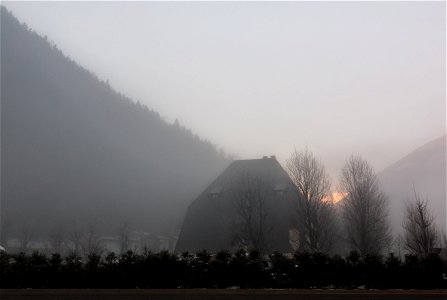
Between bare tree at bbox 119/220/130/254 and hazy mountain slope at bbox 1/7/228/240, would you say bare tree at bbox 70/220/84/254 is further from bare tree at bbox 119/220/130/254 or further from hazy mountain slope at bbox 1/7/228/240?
bare tree at bbox 119/220/130/254

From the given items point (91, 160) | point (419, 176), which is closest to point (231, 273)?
point (419, 176)

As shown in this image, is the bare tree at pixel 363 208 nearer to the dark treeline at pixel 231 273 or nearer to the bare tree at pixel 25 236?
the dark treeline at pixel 231 273

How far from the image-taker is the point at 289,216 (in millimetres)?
35750

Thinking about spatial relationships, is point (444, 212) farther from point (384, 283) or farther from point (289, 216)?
point (384, 283)

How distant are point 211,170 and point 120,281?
68.4 meters

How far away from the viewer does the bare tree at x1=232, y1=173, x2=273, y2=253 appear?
2898 centimetres

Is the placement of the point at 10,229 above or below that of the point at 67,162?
below

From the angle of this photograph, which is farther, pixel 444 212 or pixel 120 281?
pixel 444 212

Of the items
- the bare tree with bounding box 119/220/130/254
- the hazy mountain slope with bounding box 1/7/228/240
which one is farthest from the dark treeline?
the hazy mountain slope with bounding box 1/7/228/240

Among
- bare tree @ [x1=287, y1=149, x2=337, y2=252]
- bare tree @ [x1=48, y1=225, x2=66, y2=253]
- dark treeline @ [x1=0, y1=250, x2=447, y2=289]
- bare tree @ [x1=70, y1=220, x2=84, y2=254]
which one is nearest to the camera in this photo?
dark treeline @ [x1=0, y1=250, x2=447, y2=289]

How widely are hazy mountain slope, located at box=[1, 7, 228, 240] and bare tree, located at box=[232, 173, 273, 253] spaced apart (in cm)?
4204

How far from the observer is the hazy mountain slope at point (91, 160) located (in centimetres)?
7312

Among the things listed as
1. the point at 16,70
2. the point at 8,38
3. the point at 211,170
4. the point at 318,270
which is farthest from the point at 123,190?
the point at 318,270

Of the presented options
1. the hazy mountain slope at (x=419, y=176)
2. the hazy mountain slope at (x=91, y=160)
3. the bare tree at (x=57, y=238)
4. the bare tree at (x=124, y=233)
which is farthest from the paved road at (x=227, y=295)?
the hazy mountain slope at (x=91, y=160)
